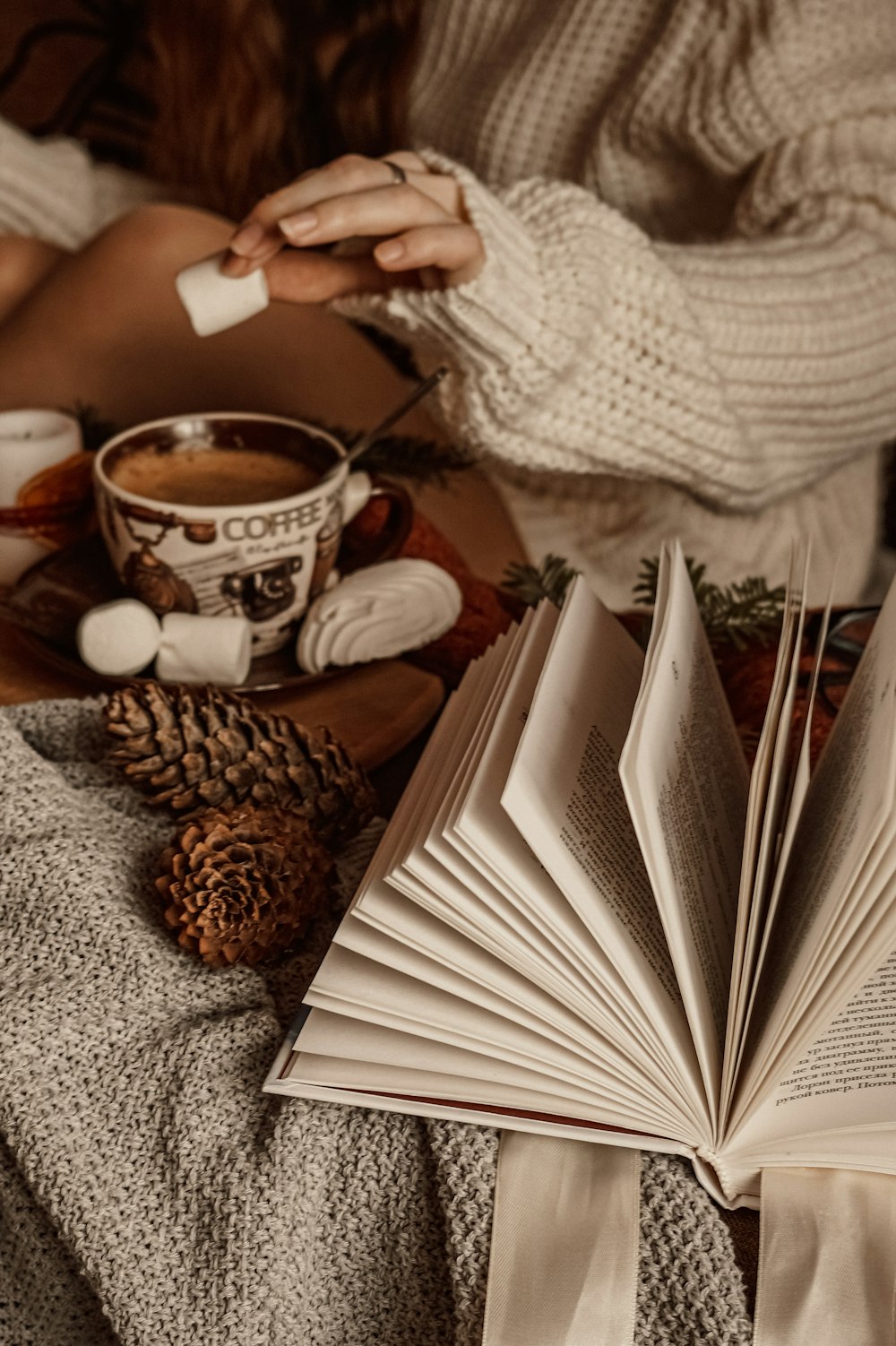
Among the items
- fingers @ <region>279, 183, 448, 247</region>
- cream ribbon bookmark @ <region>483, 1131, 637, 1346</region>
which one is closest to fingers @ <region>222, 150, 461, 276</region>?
fingers @ <region>279, 183, 448, 247</region>

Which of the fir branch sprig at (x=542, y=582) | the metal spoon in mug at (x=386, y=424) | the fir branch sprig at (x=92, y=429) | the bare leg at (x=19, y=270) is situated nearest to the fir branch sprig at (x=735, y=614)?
the fir branch sprig at (x=542, y=582)

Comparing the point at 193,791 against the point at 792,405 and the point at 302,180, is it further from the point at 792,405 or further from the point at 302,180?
the point at 792,405

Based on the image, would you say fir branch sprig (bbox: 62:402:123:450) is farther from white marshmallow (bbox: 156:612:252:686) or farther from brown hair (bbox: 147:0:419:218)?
brown hair (bbox: 147:0:419:218)

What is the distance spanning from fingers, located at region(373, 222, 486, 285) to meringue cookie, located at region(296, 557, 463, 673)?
0.18m

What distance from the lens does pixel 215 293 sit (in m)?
0.66

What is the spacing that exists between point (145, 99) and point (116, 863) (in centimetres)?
146

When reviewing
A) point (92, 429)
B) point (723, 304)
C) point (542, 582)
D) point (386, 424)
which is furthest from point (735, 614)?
point (92, 429)

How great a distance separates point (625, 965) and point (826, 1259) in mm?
112

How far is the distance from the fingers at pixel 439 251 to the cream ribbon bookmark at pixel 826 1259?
516 millimetres

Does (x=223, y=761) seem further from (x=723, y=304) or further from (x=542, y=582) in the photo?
(x=723, y=304)

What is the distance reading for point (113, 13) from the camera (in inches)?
60.8

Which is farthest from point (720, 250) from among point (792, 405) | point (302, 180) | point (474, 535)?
point (302, 180)

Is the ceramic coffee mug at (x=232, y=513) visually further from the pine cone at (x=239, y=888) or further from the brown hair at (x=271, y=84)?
the brown hair at (x=271, y=84)

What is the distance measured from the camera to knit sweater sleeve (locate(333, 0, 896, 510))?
2.55ft
